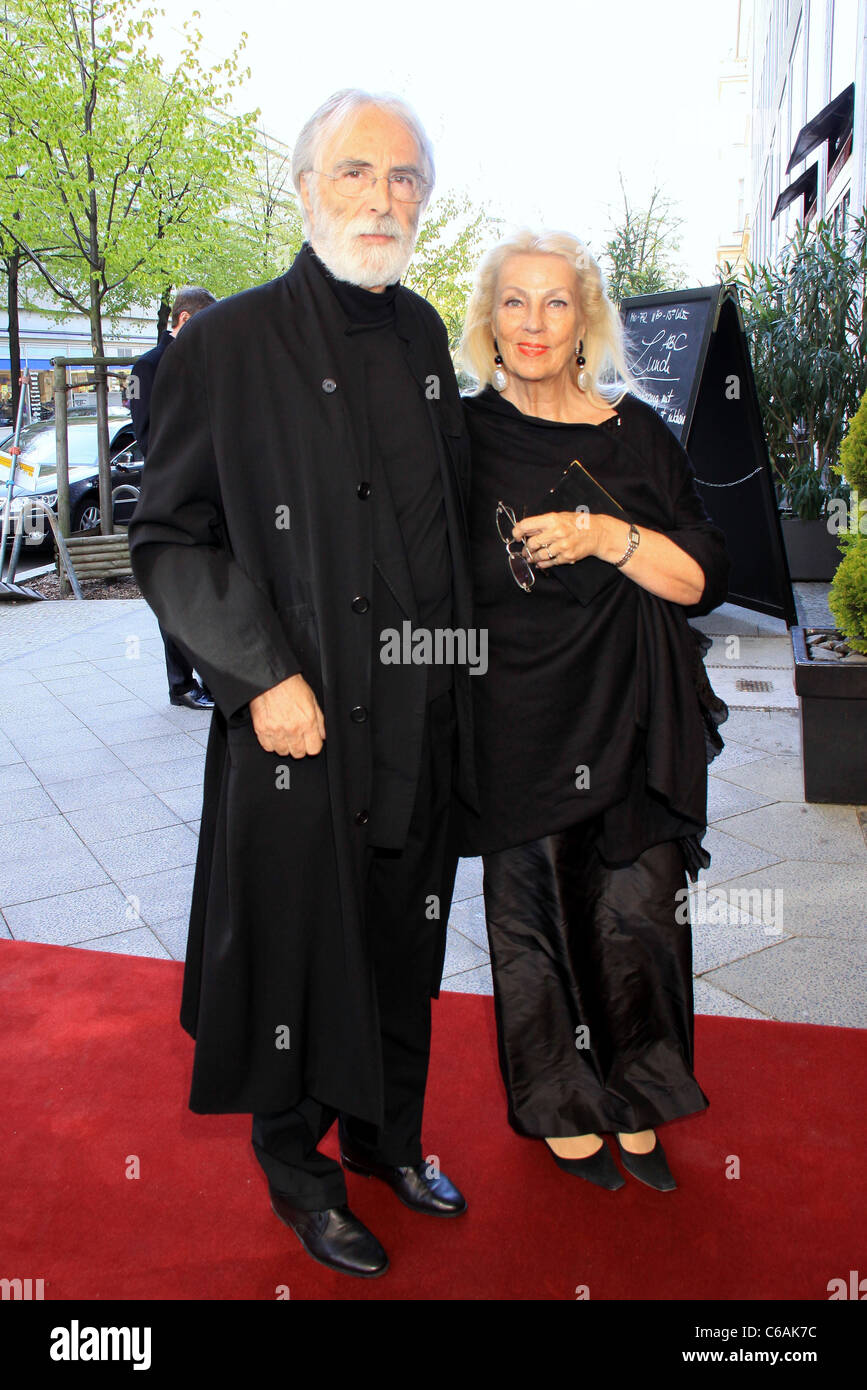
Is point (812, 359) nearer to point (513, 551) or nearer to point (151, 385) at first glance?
point (151, 385)

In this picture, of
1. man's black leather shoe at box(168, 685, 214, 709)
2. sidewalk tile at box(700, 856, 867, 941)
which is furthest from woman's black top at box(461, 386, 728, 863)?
man's black leather shoe at box(168, 685, 214, 709)

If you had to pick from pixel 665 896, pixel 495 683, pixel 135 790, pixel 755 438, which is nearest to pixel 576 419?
pixel 495 683

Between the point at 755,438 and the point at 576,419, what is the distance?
16.3 ft

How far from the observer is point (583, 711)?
225cm

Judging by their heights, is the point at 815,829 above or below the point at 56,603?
below

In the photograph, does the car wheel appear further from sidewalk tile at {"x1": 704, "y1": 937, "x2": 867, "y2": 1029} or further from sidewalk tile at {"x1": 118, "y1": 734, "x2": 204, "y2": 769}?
sidewalk tile at {"x1": 704, "y1": 937, "x2": 867, "y2": 1029}

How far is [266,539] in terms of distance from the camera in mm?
1916

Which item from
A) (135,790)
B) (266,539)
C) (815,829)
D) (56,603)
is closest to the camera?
(266,539)

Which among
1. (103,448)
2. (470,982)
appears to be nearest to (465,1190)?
(470,982)

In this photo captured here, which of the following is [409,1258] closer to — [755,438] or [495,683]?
[495,683]

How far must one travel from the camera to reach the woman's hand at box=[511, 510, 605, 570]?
2.01m

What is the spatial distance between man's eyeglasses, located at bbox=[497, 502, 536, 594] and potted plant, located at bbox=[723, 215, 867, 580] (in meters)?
6.69

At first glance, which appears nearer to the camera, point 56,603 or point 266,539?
point 266,539

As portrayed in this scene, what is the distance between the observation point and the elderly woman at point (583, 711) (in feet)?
7.06
